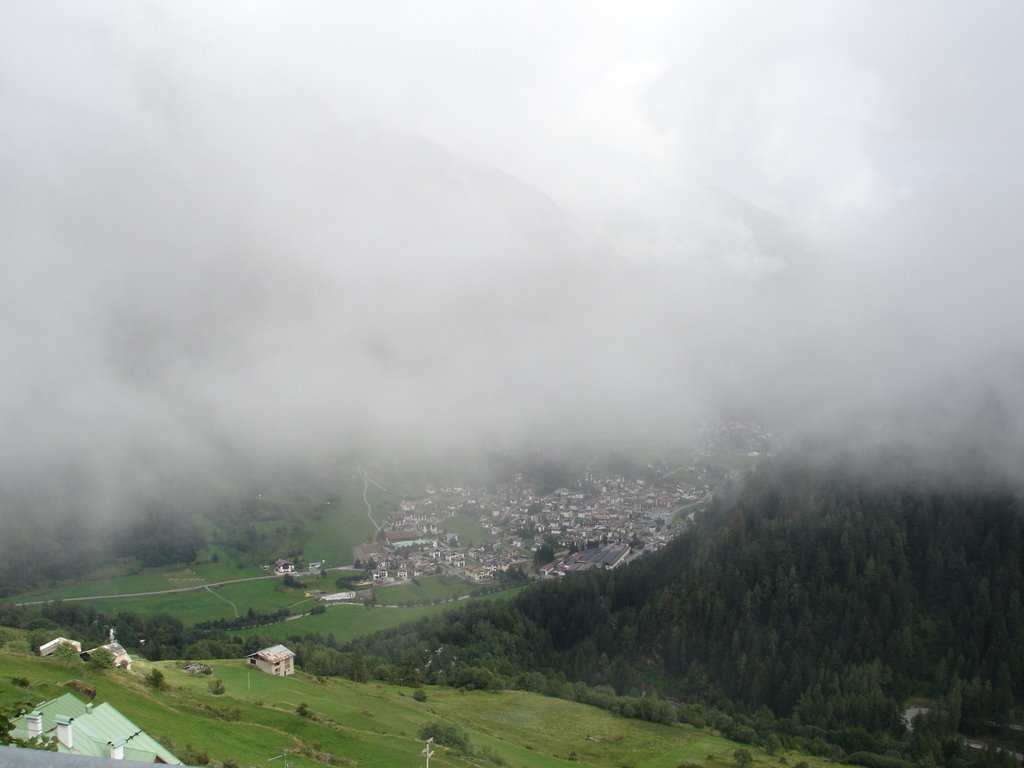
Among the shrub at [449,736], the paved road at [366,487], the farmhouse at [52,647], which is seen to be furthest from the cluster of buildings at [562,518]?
the farmhouse at [52,647]

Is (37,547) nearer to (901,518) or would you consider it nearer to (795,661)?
(795,661)

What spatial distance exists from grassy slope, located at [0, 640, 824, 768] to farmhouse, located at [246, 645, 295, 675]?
2.58 ft

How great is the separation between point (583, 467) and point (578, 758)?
224ft

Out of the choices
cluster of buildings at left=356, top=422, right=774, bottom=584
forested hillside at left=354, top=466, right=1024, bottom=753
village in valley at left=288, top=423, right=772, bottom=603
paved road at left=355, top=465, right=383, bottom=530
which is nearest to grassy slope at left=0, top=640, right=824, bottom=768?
forested hillside at left=354, top=466, right=1024, bottom=753

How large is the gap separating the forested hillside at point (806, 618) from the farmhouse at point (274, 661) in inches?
521

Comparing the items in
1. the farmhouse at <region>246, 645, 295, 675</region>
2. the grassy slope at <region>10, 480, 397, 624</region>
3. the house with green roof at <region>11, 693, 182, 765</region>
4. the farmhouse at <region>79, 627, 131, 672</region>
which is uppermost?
the house with green roof at <region>11, 693, 182, 765</region>

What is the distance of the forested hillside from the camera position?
1871 inches

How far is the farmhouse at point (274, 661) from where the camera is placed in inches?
1626

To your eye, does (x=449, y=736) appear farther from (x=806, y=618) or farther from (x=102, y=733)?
(x=806, y=618)

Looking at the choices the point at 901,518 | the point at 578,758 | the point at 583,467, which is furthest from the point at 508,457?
the point at 578,758

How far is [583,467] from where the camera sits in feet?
345

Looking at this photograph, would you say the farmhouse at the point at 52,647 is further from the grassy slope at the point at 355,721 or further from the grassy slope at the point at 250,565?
the grassy slope at the point at 250,565

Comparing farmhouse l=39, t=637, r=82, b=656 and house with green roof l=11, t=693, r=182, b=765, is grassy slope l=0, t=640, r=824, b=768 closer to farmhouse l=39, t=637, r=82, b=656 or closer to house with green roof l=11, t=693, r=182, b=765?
farmhouse l=39, t=637, r=82, b=656

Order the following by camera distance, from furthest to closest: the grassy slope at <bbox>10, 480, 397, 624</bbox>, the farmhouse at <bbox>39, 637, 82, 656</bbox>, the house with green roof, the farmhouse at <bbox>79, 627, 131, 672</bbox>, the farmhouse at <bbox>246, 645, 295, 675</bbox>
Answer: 1. the grassy slope at <bbox>10, 480, 397, 624</bbox>
2. the farmhouse at <bbox>246, 645, 295, 675</bbox>
3. the farmhouse at <bbox>39, 637, 82, 656</bbox>
4. the farmhouse at <bbox>79, 627, 131, 672</bbox>
5. the house with green roof
